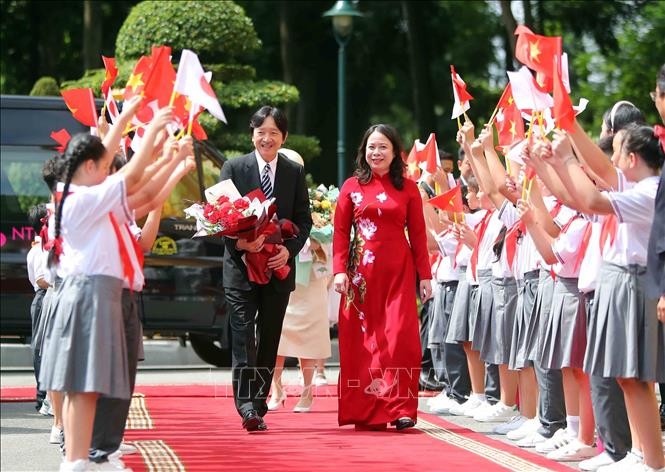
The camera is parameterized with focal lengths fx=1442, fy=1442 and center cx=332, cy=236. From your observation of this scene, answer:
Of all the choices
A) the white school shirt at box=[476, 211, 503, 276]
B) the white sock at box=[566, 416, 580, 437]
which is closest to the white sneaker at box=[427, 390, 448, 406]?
the white school shirt at box=[476, 211, 503, 276]

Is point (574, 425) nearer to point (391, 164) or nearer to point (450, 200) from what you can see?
point (391, 164)

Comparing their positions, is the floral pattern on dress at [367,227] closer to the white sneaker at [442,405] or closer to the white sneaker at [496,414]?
the white sneaker at [496,414]

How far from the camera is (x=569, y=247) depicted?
825cm

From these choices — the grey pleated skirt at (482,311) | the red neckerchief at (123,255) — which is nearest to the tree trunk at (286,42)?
the grey pleated skirt at (482,311)

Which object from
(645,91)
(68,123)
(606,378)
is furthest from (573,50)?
(606,378)

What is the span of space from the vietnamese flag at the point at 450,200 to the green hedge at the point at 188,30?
26.4 ft

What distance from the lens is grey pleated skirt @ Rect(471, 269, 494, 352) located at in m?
10.3

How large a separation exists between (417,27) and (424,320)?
15.5 m

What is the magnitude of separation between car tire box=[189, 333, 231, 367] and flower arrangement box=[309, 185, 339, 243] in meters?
4.10

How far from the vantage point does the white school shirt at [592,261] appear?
7801mm

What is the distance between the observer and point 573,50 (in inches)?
1773

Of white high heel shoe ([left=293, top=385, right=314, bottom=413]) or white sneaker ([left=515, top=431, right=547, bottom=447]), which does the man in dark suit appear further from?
white sneaker ([left=515, top=431, right=547, bottom=447])

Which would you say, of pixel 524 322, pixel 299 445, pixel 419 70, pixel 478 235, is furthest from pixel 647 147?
pixel 419 70

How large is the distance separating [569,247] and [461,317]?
2769 mm
